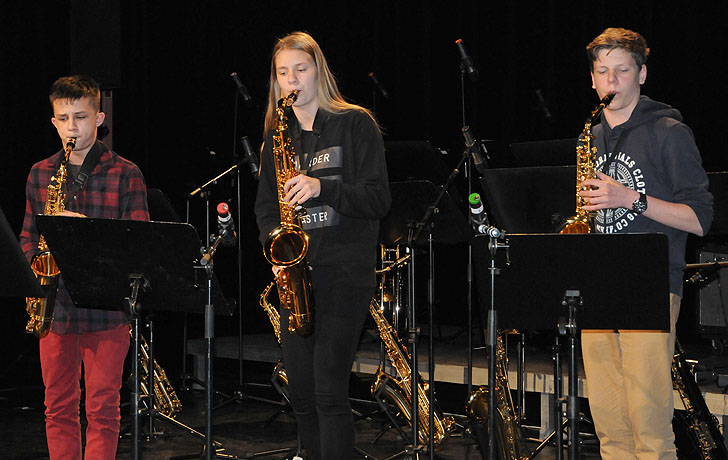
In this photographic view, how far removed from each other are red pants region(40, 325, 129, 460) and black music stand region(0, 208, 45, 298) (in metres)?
0.79

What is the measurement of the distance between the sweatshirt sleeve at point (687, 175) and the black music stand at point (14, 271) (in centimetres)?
222

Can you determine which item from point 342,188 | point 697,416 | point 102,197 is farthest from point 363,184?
point 697,416

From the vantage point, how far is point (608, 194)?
3020mm

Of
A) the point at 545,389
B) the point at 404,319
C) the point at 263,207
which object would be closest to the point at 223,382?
the point at 404,319

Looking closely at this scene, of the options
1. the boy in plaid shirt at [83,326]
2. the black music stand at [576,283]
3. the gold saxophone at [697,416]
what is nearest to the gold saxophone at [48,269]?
the boy in plaid shirt at [83,326]

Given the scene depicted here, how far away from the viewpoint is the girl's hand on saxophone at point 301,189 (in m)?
3.08

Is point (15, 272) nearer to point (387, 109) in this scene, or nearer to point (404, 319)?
point (404, 319)

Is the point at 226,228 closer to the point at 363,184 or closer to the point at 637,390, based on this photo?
the point at 363,184

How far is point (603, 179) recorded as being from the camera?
3.06m

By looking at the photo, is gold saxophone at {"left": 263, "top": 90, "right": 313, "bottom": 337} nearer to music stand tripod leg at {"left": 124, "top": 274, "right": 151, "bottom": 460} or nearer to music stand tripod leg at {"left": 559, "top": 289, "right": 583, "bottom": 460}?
music stand tripod leg at {"left": 124, "top": 274, "right": 151, "bottom": 460}

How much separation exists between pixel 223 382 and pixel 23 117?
2735 mm

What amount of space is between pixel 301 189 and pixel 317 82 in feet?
1.83

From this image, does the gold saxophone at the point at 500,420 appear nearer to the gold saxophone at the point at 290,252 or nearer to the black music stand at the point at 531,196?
the black music stand at the point at 531,196

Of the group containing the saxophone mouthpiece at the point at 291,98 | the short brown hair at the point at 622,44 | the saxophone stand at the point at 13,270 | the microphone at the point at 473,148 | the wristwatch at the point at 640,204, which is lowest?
the saxophone stand at the point at 13,270
